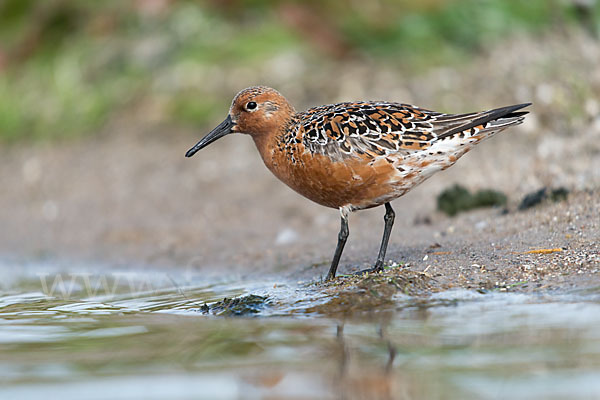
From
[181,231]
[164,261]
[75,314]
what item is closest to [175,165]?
[181,231]

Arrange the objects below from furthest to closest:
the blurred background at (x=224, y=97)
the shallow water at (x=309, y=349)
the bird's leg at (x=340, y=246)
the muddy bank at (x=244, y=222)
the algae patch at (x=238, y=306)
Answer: the blurred background at (x=224, y=97), the bird's leg at (x=340, y=246), the muddy bank at (x=244, y=222), the algae patch at (x=238, y=306), the shallow water at (x=309, y=349)

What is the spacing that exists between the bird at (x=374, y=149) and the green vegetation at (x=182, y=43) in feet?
20.6

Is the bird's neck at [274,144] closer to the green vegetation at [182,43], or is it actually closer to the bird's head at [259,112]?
the bird's head at [259,112]

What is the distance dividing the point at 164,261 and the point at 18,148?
209 inches

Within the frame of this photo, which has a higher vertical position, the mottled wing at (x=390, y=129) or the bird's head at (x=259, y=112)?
the bird's head at (x=259, y=112)

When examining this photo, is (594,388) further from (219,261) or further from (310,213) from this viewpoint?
(310,213)

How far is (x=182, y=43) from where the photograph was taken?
1456cm

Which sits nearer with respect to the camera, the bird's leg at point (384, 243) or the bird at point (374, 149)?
the bird at point (374, 149)

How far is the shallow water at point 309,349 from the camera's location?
418 centimetres

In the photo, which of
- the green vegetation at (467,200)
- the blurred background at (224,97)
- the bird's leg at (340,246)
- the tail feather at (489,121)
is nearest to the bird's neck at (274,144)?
the bird's leg at (340,246)

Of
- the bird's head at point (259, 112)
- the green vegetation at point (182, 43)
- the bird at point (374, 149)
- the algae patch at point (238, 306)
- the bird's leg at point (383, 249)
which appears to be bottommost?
the algae patch at point (238, 306)

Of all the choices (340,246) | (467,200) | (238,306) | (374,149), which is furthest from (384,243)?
(467,200)

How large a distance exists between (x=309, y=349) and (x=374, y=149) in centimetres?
241

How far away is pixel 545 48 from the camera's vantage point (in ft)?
40.8
